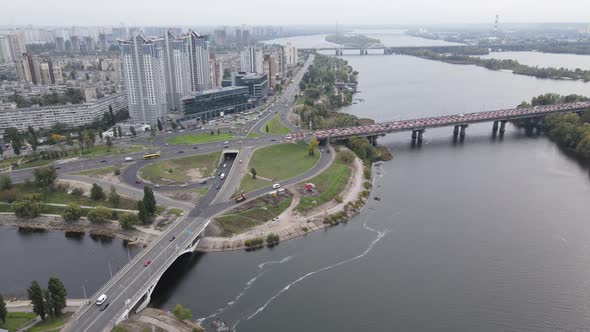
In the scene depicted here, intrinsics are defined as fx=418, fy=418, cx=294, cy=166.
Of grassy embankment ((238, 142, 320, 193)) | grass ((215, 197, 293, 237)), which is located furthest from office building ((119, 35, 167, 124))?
grass ((215, 197, 293, 237))

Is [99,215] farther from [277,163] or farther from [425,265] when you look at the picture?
[425,265]

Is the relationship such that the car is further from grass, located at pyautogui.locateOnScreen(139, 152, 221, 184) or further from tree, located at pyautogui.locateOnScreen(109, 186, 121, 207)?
grass, located at pyautogui.locateOnScreen(139, 152, 221, 184)

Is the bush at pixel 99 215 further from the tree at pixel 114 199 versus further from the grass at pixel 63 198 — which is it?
the grass at pixel 63 198

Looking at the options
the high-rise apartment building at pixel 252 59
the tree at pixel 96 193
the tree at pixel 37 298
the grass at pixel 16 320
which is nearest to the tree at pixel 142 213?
the tree at pixel 96 193

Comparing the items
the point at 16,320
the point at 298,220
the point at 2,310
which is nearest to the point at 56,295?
the point at 2,310

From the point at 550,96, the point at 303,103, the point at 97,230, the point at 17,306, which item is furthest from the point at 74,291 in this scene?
the point at 550,96
